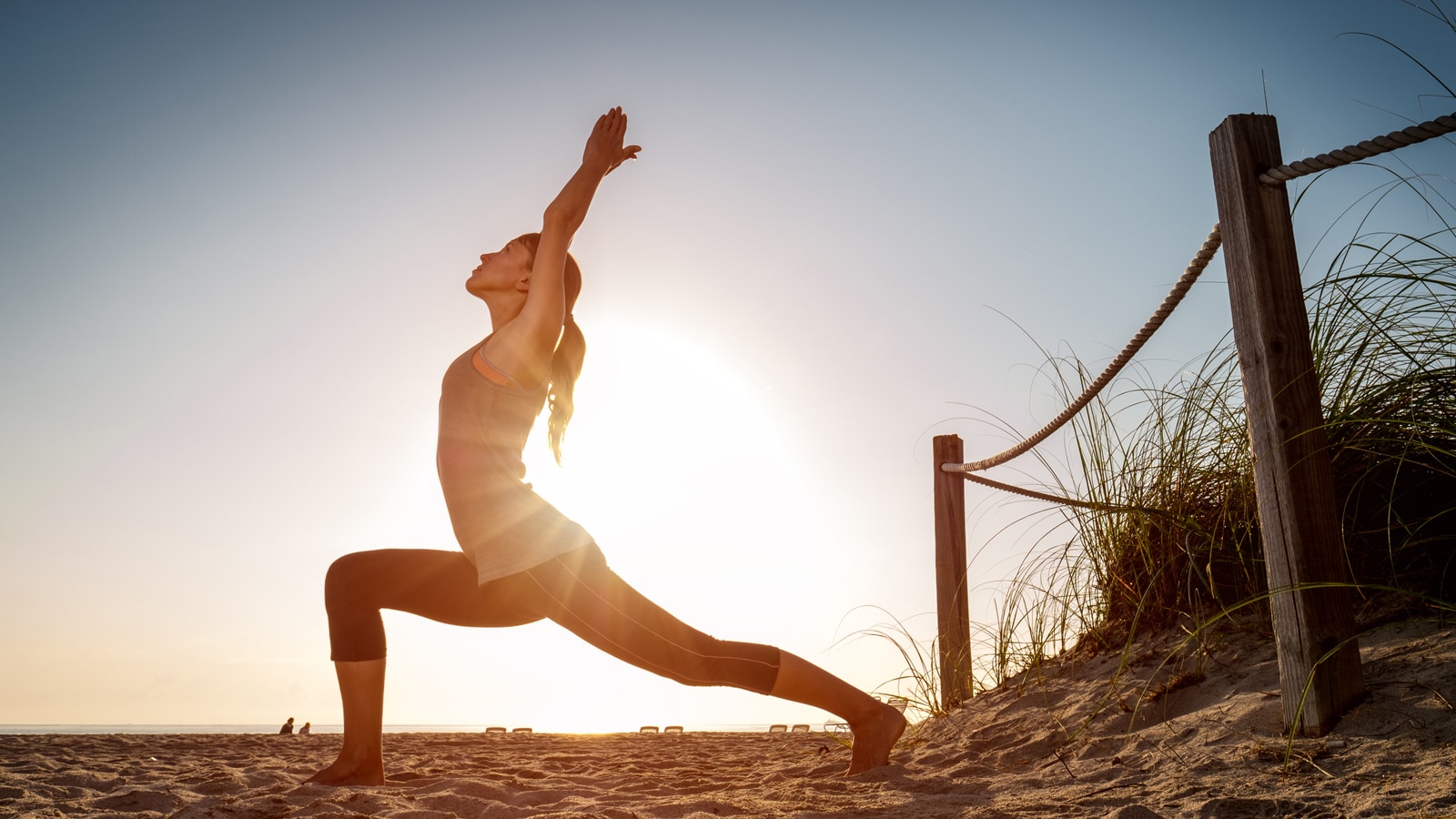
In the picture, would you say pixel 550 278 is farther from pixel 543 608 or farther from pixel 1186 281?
pixel 1186 281

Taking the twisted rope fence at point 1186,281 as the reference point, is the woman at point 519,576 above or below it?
below

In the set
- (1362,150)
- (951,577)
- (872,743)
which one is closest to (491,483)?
(872,743)

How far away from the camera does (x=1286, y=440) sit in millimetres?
1903

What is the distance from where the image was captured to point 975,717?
3311 mm

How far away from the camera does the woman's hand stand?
8.70 feet

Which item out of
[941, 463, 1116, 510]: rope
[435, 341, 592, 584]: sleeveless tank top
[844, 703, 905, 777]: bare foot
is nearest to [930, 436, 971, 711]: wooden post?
[941, 463, 1116, 510]: rope

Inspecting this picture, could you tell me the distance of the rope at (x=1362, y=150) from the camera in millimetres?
1624

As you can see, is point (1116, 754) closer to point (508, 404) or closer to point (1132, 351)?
point (1132, 351)

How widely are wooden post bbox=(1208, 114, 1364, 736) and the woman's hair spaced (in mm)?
2043

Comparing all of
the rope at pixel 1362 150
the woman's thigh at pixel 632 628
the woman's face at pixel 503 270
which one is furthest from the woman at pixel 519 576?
the rope at pixel 1362 150

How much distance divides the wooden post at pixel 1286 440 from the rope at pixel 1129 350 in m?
0.14

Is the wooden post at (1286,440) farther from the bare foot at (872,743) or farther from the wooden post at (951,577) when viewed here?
the wooden post at (951,577)

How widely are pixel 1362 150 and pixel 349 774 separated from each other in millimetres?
3096

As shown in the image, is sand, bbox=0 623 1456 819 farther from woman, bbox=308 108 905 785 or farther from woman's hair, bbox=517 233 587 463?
woman's hair, bbox=517 233 587 463
